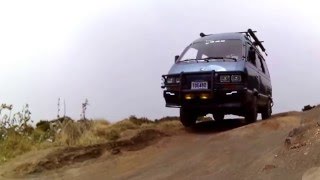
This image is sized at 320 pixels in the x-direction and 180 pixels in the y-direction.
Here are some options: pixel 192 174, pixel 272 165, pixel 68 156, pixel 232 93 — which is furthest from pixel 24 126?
pixel 272 165

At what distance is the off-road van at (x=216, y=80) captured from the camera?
1024 cm

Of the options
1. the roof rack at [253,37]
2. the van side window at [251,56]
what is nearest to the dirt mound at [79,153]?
the van side window at [251,56]

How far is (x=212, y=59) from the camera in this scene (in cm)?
1088

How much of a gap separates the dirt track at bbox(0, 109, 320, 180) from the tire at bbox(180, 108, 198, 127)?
56 centimetres

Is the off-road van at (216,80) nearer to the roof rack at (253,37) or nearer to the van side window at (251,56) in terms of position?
the van side window at (251,56)

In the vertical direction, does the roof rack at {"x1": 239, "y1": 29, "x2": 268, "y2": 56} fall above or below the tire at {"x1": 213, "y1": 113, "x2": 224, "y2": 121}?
above

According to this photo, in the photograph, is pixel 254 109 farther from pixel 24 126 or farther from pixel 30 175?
pixel 24 126

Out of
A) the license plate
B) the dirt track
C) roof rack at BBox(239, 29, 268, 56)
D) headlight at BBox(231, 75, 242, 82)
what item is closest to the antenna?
roof rack at BBox(239, 29, 268, 56)

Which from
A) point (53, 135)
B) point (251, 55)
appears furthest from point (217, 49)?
point (53, 135)

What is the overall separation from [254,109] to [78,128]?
4.37 m

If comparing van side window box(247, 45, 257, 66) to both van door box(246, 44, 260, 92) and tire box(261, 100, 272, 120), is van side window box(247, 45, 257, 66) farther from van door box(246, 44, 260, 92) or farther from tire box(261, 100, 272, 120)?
tire box(261, 100, 272, 120)

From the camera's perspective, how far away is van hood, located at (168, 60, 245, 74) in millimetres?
10345

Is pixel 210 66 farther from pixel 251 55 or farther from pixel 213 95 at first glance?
→ pixel 251 55

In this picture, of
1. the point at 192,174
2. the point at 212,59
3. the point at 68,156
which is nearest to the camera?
the point at 192,174
